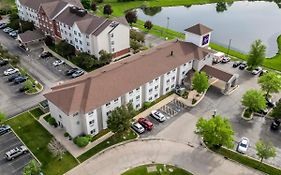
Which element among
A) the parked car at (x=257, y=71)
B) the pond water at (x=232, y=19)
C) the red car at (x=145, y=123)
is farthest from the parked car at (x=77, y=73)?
the pond water at (x=232, y=19)

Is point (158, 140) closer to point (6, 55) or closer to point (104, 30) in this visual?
point (104, 30)

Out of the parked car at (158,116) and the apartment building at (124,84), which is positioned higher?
the apartment building at (124,84)

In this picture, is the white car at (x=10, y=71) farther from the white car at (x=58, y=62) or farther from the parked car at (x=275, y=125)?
the parked car at (x=275, y=125)

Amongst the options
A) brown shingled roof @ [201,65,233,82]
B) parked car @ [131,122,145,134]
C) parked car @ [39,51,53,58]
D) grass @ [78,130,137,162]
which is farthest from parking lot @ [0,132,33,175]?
brown shingled roof @ [201,65,233,82]

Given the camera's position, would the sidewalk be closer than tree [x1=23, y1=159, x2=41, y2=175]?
No

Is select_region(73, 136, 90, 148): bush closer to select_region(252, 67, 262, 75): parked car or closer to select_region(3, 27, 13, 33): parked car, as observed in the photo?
select_region(252, 67, 262, 75): parked car

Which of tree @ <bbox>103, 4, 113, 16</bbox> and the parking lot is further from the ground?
tree @ <bbox>103, 4, 113, 16</bbox>

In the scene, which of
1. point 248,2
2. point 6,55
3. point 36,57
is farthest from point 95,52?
point 248,2
